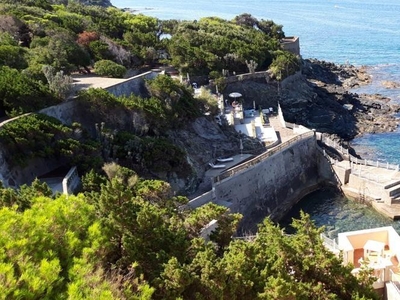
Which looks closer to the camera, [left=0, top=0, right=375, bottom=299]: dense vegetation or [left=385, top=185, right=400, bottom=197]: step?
[left=0, top=0, right=375, bottom=299]: dense vegetation

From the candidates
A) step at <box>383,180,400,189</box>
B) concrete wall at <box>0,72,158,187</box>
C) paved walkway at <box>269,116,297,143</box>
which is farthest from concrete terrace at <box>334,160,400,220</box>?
concrete wall at <box>0,72,158,187</box>

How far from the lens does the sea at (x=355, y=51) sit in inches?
1168

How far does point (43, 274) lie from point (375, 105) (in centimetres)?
5135

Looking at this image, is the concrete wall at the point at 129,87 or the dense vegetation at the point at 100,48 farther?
the concrete wall at the point at 129,87

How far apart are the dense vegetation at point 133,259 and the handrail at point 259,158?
38.4 ft

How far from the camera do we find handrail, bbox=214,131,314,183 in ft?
88.5

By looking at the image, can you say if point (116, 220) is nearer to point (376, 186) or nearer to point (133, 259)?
point (133, 259)

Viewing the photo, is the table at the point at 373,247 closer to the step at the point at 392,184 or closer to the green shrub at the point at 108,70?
the step at the point at 392,184

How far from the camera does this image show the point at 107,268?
36.9 ft

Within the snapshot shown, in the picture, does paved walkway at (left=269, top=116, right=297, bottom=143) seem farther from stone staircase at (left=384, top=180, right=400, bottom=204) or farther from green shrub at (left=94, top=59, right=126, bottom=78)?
green shrub at (left=94, top=59, right=126, bottom=78)

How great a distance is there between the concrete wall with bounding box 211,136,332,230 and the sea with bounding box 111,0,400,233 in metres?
1.20

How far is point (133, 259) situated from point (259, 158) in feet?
61.5

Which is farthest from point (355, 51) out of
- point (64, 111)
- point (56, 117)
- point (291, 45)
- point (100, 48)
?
point (56, 117)

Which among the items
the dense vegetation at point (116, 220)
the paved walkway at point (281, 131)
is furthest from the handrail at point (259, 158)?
the dense vegetation at point (116, 220)
